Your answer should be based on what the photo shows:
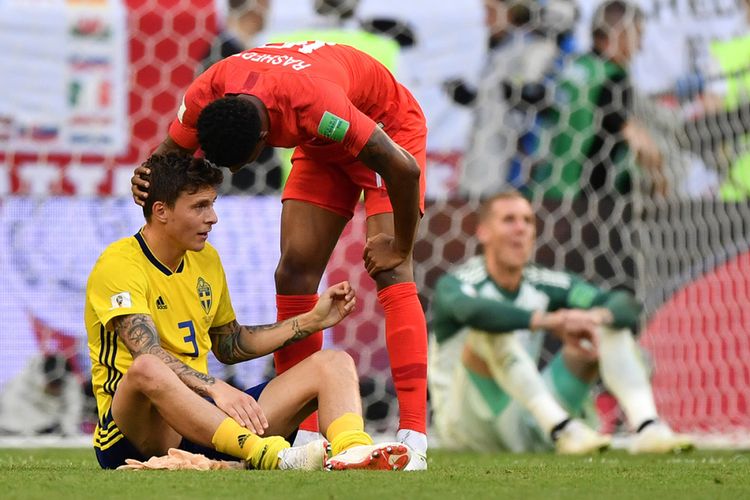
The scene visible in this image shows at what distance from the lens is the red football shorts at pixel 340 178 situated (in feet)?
11.6

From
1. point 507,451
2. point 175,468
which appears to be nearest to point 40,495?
point 175,468

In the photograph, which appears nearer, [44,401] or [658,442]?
[658,442]

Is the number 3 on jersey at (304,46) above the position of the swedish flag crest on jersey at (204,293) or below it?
above

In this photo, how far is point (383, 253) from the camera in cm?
342

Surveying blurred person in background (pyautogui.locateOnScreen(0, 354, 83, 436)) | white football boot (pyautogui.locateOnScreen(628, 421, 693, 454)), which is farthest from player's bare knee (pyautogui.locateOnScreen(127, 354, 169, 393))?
blurred person in background (pyautogui.locateOnScreen(0, 354, 83, 436))

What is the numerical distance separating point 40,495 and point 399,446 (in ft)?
2.79

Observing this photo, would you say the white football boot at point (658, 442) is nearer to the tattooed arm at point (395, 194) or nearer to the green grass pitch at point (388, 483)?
the green grass pitch at point (388, 483)

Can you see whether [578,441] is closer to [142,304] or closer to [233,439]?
[233,439]

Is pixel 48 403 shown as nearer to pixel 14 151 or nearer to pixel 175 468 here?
pixel 14 151

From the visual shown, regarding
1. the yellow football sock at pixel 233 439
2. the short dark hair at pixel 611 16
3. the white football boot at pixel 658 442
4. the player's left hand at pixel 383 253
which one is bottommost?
the white football boot at pixel 658 442

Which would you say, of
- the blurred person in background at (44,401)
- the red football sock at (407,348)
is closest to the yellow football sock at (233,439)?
the red football sock at (407,348)

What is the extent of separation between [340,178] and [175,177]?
0.58 m

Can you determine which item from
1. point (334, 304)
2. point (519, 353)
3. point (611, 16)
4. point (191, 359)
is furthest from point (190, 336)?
point (611, 16)

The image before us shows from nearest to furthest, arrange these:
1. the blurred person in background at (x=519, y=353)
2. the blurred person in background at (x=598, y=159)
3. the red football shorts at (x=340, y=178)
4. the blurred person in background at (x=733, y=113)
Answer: the red football shorts at (x=340, y=178), the blurred person in background at (x=519, y=353), the blurred person in background at (x=598, y=159), the blurred person in background at (x=733, y=113)
